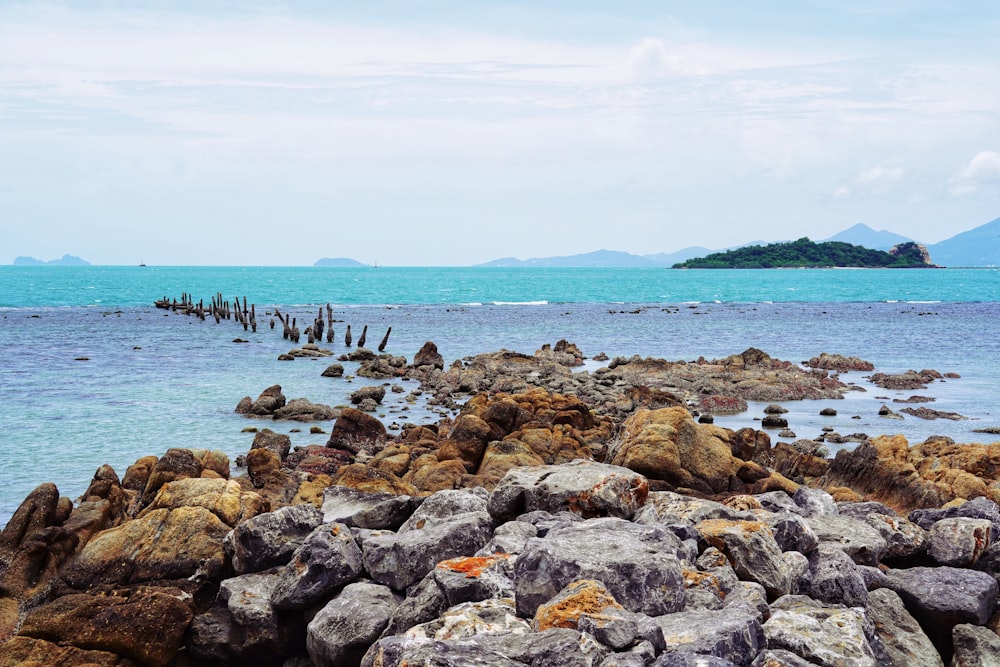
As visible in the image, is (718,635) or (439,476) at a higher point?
(718,635)

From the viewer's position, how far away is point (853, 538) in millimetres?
9375

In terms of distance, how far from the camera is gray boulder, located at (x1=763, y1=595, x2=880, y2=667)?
22.3ft

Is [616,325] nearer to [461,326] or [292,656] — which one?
[461,326]

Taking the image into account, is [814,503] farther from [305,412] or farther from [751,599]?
[305,412]

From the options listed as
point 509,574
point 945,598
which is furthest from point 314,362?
point 945,598

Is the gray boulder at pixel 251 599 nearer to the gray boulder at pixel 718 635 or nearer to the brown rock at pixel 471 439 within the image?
the gray boulder at pixel 718 635

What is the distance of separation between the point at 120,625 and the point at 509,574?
411 cm

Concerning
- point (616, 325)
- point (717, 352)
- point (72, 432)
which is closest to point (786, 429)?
point (72, 432)

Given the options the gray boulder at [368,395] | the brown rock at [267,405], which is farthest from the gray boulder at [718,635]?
the gray boulder at [368,395]

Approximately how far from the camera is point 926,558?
9680 millimetres

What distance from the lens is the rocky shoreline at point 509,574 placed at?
687 cm

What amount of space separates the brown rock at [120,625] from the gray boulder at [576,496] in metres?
3.60

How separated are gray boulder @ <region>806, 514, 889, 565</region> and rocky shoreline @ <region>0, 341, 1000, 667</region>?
2 centimetres

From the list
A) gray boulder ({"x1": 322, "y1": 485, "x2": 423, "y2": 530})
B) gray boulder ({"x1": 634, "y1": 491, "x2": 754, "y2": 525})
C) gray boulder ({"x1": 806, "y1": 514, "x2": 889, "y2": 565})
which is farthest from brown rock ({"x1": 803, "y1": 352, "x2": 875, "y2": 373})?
gray boulder ({"x1": 322, "y1": 485, "x2": 423, "y2": 530})
